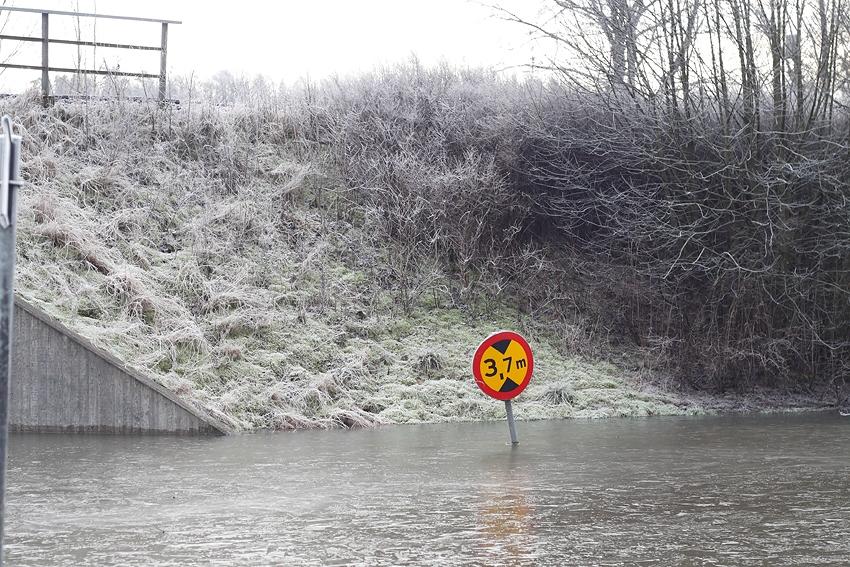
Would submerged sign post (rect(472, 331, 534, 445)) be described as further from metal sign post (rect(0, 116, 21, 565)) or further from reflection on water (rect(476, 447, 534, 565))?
metal sign post (rect(0, 116, 21, 565))

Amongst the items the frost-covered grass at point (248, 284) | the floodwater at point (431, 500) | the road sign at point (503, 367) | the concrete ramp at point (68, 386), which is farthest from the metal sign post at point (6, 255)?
the frost-covered grass at point (248, 284)

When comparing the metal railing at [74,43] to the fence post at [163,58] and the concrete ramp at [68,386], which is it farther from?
the concrete ramp at [68,386]

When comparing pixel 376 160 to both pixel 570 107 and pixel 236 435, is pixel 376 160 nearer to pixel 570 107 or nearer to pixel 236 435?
pixel 570 107

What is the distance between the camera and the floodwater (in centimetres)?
712

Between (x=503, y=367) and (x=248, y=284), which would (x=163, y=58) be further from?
(x=503, y=367)

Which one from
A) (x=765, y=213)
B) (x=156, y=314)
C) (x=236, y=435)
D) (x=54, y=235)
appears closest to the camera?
(x=236, y=435)

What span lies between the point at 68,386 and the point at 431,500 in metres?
7.51

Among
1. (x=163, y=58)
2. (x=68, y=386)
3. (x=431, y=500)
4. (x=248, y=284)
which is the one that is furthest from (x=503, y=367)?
(x=163, y=58)

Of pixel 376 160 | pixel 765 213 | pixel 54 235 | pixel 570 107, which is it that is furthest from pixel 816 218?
pixel 54 235

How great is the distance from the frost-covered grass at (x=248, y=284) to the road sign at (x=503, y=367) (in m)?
3.70

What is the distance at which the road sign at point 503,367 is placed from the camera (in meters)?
13.3

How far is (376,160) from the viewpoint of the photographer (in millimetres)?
24031

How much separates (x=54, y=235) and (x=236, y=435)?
5945 mm

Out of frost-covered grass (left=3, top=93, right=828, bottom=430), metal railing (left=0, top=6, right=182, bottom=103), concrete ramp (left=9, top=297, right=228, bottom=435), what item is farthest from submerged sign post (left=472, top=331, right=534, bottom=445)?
metal railing (left=0, top=6, right=182, bottom=103)
